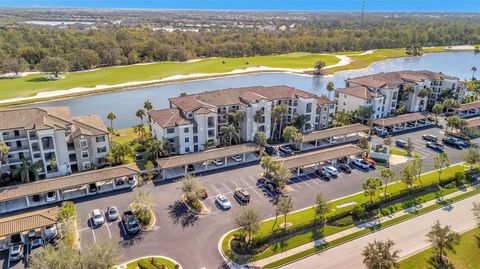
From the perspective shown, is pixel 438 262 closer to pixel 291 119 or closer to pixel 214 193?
pixel 214 193

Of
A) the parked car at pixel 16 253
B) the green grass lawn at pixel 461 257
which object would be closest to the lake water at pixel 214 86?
the parked car at pixel 16 253

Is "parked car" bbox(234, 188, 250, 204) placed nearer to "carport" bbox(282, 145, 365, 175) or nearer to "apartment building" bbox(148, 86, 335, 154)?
"carport" bbox(282, 145, 365, 175)

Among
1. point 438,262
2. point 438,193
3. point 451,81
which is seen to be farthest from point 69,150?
point 451,81

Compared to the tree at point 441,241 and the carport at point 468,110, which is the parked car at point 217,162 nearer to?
the tree at point 441,241

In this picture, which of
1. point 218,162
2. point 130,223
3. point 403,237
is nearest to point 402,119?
point 403,237

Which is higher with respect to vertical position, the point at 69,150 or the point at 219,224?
the point at 69,150

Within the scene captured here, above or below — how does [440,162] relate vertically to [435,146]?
above

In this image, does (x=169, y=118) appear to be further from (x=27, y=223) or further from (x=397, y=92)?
(x=397, y=92)
